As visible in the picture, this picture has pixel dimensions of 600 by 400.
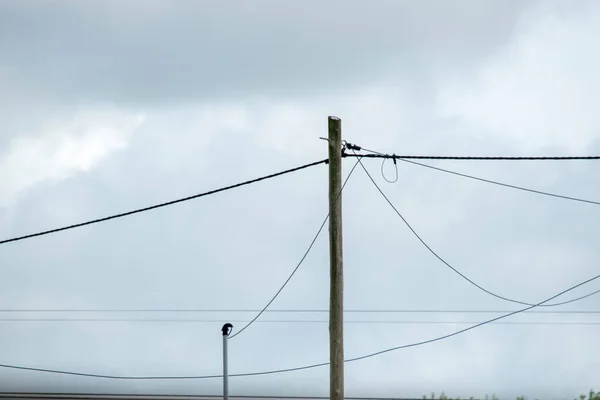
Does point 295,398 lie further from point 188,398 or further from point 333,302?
point 333,302

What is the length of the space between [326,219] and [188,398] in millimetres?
13334

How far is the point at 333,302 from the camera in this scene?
659 inches

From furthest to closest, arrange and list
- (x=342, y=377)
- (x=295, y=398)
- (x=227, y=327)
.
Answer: (x=295, y=398) → (x=227, y=327) → (x=342, y=377)

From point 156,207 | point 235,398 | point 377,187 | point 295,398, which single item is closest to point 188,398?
point 235,398

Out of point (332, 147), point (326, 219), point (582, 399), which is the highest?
point (332, 147)

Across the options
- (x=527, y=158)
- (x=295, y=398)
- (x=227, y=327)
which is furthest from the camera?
(x=295, y=398)

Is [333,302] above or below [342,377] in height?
above

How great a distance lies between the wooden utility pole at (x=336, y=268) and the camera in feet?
54.5

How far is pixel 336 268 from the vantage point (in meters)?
16.8

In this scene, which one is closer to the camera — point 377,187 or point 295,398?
point 377,187

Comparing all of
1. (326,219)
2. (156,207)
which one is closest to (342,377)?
(326,219)

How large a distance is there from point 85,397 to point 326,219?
14747 mm

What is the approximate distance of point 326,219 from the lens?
57.6 ft

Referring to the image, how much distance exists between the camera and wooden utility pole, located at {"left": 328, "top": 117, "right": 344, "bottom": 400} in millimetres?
16609
